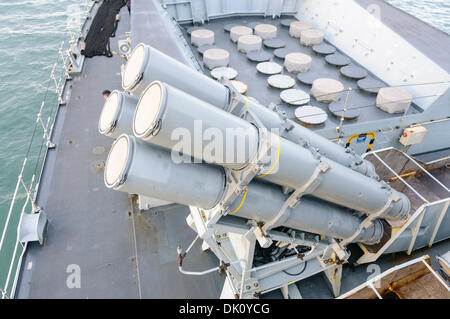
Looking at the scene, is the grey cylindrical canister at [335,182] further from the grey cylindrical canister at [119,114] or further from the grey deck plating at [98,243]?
the grey deck plating at [98,243]

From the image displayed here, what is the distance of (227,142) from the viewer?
284cm

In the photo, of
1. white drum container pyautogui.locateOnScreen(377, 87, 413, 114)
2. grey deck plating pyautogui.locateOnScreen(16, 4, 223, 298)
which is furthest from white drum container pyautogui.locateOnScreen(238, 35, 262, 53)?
grey deck plating pyautogui.locateOnScreen(16, 4, 223, 298)

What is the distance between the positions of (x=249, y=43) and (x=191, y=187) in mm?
8040

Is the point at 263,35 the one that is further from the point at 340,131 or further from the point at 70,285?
the point at 70,285

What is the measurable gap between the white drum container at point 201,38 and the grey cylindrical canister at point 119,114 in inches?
298

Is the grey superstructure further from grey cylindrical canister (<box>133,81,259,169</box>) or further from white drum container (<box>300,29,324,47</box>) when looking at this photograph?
white drum container (<box>300,29,324,47</box>)

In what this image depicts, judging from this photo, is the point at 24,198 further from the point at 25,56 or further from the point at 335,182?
the point at 25,56

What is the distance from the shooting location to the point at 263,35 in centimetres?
1098

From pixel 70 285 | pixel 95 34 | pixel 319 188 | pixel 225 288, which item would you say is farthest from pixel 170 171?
pixel 95 34

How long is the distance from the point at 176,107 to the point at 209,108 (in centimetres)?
35

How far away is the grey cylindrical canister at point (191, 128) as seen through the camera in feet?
8.21

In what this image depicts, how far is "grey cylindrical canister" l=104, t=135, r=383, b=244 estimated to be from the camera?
2781mm

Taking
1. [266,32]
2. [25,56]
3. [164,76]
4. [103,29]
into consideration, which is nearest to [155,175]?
[164,76]

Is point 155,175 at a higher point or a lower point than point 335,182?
higher
